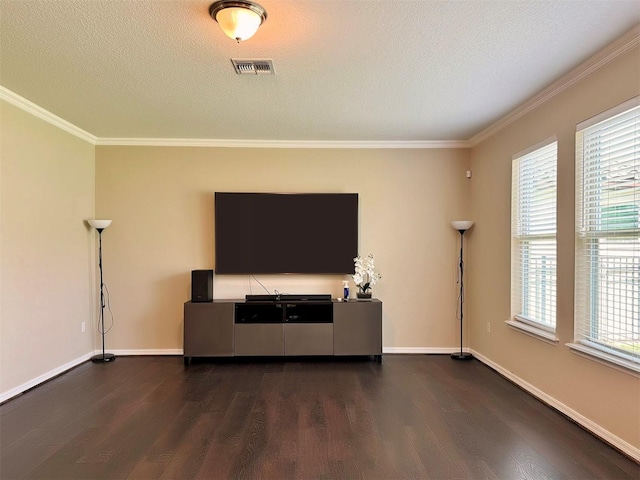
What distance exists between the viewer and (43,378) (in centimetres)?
360

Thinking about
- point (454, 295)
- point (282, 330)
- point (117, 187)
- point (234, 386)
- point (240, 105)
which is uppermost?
point (240, 105)

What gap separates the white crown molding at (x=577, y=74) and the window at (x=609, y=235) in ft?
1.11

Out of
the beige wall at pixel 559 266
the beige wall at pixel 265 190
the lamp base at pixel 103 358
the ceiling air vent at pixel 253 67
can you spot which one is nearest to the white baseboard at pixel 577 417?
the beige wall at pixel 559 266

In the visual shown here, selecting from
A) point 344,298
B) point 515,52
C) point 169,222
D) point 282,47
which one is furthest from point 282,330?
point 515,52

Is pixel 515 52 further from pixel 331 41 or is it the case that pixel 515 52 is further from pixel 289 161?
pixel 289 161

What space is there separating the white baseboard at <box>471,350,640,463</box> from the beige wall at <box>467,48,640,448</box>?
0.03 meters

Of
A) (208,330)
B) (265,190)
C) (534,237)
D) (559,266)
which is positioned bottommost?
(208,330)

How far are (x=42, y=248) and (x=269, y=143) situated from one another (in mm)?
2579

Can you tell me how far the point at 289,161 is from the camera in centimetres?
462

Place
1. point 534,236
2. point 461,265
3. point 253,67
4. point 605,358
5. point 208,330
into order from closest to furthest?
point 605,358
point 253,67
point 534,236
point 208,330
point 461,265

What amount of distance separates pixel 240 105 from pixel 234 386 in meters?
2.58

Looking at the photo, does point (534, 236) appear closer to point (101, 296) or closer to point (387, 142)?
point (387, 142)

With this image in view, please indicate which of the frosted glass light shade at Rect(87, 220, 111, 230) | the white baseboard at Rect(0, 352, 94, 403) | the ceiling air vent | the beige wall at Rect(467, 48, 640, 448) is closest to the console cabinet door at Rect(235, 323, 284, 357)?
the white baseboard at Rect(0, 352, 94, 403)

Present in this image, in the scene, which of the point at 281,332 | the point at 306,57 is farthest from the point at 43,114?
the point at 281,332
